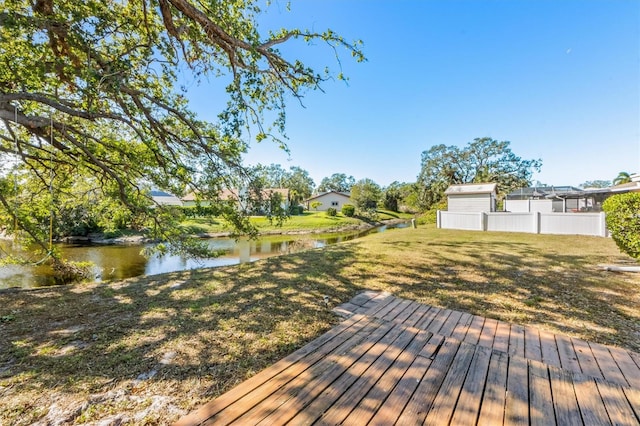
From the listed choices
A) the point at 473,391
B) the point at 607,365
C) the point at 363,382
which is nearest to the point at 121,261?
the point at 363,382

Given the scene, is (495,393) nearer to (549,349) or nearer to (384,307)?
(549,349)

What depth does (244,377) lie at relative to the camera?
6.68 ft

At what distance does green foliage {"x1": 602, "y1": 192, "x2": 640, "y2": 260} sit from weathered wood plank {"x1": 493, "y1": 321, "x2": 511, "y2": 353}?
4.61m

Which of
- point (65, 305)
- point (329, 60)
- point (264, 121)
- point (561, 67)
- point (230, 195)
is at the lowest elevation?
point (65, 305)

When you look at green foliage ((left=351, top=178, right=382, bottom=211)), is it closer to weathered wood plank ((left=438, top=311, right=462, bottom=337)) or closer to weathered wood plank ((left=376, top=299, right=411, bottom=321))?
weathered wood plank ((left=376, top=299, right=411, bottom=321))

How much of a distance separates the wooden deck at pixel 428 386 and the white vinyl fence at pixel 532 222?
10.9 meters

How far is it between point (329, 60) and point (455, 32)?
19.3ft

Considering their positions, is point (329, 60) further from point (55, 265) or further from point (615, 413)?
point (55, 265)

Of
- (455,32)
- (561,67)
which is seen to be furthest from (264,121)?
(561,67)

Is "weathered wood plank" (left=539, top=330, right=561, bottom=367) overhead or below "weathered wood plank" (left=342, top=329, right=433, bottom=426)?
below

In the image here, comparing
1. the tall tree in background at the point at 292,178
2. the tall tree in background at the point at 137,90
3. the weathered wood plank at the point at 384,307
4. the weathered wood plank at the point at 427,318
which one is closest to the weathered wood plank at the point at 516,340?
the weathered wood plank at the point at 427,318

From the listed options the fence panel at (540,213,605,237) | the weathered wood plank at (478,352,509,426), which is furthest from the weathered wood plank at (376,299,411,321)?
the fence panel at (540,213,605,237)

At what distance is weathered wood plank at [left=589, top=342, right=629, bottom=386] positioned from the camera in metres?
1.92

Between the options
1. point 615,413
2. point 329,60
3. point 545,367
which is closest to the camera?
point 615,413
